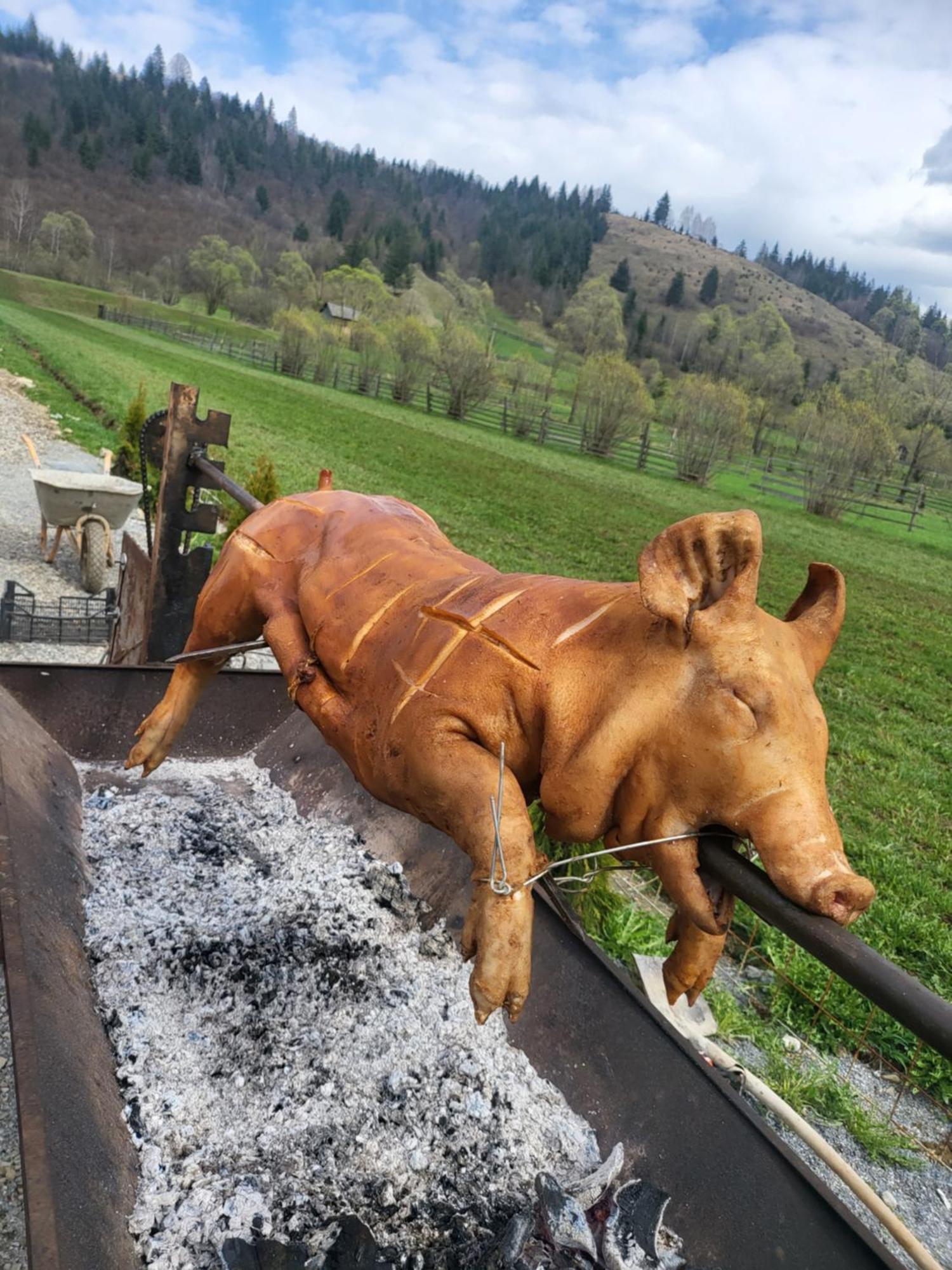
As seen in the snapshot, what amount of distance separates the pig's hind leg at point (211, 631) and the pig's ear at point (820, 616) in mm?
1468

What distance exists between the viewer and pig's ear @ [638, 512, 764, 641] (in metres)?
1.22

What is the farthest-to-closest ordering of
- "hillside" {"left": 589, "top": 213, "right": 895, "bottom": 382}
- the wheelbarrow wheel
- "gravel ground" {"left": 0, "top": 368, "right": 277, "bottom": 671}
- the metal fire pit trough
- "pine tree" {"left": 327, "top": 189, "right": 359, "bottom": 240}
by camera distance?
"pine tree" {"left": 327, "top": 189, "right": 359, "bottom": 240}, "hillside" {"left": 589, "top": 213, "right": 895, "bottom": 382}, the wheelbarrow wheel, "gravel ground" {"left": 0, "top": 368, "right": 277, "bottom": 671}, the metal fire pit trough

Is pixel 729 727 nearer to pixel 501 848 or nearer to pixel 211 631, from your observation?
pixel 501 848

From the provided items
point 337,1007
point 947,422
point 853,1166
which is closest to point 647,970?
point 853,1166

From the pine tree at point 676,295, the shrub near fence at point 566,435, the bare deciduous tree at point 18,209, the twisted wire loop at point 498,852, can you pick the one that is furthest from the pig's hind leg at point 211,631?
the pine tree at point 676,295

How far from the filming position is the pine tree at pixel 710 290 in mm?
99625

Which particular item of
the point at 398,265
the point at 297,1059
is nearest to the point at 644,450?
the point at 297,1059

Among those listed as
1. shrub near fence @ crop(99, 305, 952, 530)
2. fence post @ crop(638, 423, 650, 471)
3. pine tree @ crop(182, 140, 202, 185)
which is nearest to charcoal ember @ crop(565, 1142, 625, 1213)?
shrub near fence @ crop(99, 305, 952, 530)

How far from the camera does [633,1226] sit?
210cm

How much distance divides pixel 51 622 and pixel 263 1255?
568cm

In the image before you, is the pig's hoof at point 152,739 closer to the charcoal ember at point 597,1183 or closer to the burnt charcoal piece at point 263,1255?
the burnt charcoal piece at point 263,1255

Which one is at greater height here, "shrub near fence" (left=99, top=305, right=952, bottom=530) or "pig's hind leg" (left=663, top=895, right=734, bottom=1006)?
"pig's hind leg" (left=663, top=895, right=734, bottom=1006)

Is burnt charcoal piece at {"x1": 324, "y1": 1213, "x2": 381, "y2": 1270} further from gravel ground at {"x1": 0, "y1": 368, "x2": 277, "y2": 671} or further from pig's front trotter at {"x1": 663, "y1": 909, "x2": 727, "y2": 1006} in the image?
gravel ground at {"x1": 0, "y1": 368, "x2": 277, "y2": 671}

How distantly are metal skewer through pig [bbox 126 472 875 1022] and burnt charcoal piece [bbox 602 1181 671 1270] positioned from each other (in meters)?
1.05
